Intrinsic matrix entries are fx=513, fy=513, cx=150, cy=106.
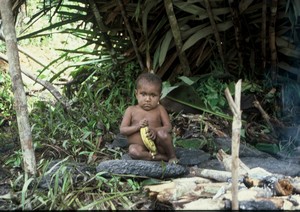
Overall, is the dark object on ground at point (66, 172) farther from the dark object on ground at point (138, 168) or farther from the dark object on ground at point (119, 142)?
the dark object on ground at point (119, 142)

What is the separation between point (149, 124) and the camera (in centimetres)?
304

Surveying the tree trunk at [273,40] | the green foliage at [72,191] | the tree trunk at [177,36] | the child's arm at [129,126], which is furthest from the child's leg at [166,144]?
the tree trunk at [273,40]

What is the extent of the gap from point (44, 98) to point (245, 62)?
7.63 ft

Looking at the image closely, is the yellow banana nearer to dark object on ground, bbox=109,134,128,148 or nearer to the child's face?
the child's face

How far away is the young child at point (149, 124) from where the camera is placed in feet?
9.76

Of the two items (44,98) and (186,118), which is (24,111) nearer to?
(186,118)

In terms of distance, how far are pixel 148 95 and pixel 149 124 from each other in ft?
0.57

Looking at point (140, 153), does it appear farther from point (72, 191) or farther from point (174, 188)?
point (72, 191)

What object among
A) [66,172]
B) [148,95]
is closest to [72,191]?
[66,172]

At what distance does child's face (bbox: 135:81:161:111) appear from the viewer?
9.97 feet

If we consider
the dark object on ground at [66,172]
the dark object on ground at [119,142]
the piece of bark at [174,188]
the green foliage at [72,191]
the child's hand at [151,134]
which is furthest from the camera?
the dark object on ground at [119,142]

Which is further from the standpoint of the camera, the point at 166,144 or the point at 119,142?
the point at 119,142

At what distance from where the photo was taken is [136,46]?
14.8 ft

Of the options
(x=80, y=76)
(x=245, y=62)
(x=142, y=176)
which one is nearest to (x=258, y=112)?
(x=245, y=62)
